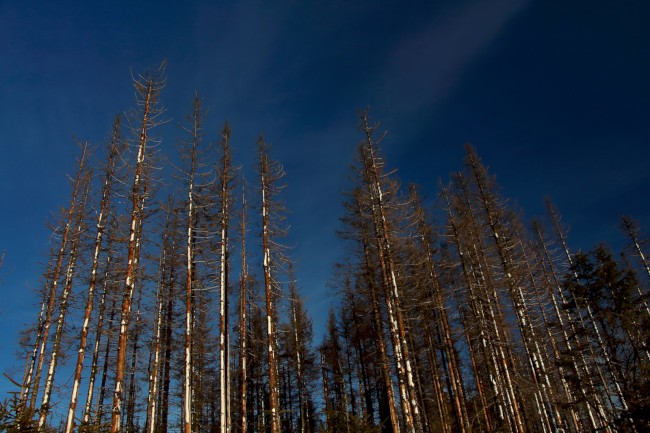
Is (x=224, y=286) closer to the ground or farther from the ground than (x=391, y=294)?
farther from the ground

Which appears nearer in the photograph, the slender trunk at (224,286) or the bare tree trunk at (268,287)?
the bare tree trunk at (268,287)

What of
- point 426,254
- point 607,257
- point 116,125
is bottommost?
point 607,257

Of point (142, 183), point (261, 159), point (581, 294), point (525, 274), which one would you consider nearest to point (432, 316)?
point (525, 274)

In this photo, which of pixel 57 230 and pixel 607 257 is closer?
pixel 607 257

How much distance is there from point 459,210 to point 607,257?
765 centimetres

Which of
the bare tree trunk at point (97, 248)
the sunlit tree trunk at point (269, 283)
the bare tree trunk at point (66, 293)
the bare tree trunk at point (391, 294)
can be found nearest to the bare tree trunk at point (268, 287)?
the sunlit tree trunk at point (269, 283)

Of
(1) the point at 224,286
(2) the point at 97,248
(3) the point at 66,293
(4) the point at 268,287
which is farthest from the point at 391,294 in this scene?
(3) the point at 66,293

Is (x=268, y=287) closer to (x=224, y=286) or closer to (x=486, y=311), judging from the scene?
(x=224, y=286)

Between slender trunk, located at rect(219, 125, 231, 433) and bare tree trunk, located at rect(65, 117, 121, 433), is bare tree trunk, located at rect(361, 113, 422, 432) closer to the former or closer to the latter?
slender trunk, located at rect(219, 125, 231, 433)

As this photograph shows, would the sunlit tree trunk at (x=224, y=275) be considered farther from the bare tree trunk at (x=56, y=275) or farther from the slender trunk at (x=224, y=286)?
the bare tree trunk at (x=56, y=275)

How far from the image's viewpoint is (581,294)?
13.8m

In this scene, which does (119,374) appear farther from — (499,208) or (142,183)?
(499,208)

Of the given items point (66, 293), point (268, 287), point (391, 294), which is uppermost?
point (66, 293)

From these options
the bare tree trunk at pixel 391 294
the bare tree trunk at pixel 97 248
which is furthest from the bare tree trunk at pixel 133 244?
the bare tree trunk at pixel 391 294
